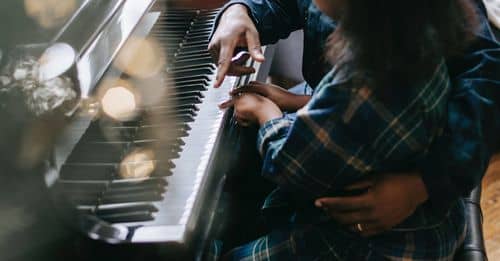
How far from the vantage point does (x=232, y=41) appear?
3.97 feet

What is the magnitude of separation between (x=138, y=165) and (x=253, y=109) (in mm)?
249

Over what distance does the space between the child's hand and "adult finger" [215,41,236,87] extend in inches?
1.6

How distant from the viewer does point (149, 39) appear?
130 centimetres

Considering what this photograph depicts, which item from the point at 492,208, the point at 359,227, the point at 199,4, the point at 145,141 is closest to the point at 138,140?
the point at 145,141

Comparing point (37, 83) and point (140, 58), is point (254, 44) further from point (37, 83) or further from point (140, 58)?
point (37, 83)

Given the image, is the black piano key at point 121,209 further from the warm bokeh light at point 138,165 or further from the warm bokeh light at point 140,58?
the warm bokeh light at point 140,58

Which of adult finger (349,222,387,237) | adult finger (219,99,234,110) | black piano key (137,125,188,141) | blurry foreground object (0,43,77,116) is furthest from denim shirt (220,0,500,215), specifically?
blurry foreground object (0,43,77,116)

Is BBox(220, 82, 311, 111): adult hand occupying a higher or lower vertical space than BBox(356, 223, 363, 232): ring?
higher

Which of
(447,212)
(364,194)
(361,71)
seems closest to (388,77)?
(361,71)

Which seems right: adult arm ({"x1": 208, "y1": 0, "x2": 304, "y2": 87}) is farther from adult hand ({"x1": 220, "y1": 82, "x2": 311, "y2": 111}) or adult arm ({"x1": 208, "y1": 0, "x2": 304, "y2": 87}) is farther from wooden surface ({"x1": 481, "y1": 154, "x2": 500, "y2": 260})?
wooden surface ({"x1": 481, "y1": 154, "x2": 500, "y2": 260})

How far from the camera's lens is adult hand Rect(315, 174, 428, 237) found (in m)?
0.97

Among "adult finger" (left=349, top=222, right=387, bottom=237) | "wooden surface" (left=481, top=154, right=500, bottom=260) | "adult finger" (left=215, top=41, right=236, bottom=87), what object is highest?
"adult finger" (left=215, top=41, right=236, bottom=87)

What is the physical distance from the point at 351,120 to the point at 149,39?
0.60 m

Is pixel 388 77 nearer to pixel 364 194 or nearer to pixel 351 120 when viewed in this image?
pixel 351 120
